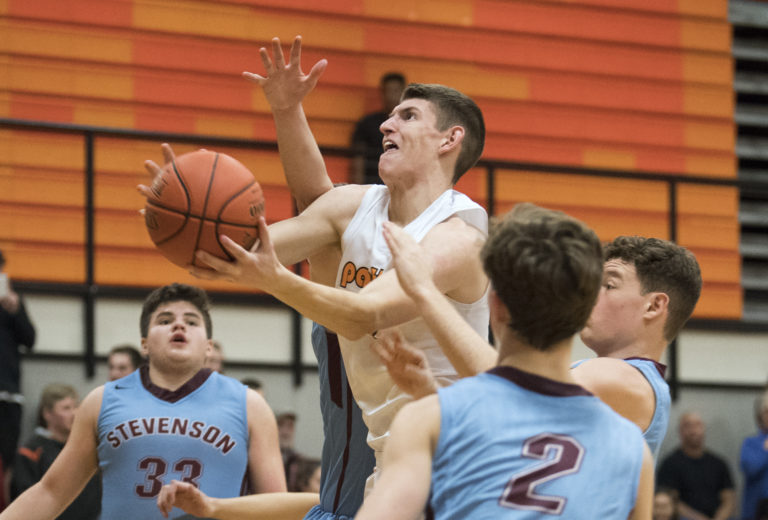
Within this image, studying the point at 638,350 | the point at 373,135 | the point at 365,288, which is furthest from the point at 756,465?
the point at 365,288

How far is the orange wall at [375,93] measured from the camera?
864 centimetres

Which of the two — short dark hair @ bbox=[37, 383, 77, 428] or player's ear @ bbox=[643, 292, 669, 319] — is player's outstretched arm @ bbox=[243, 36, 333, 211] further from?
short dark hair @ bbox=[37, 383, 77, 428]

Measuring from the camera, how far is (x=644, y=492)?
2.57m

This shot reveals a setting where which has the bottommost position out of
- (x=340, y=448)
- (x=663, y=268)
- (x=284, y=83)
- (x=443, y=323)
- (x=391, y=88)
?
(x=340, y=448)

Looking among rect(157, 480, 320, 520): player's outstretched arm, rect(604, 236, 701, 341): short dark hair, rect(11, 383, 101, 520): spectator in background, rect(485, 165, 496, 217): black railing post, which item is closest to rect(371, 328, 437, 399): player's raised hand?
rect(604, 236, 701, 341): short dark hair

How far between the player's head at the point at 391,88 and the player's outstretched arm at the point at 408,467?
7144 mm

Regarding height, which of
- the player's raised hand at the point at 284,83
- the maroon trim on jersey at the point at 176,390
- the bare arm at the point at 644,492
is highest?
the player's raised hand at the point at 284,83

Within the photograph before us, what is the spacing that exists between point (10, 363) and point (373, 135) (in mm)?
3391

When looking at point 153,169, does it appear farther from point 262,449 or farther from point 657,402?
point 262,449

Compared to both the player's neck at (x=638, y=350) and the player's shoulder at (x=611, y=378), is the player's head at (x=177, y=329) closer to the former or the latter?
the player's neck at (x=638, y=350)

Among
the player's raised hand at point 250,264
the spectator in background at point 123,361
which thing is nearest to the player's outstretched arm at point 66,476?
the spectator in background at point 123,361

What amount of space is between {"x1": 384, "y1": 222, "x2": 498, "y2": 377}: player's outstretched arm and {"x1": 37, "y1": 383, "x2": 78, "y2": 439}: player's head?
4.73 metres

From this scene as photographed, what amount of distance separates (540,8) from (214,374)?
6228mm

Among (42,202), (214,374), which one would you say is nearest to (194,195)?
(214,374)
